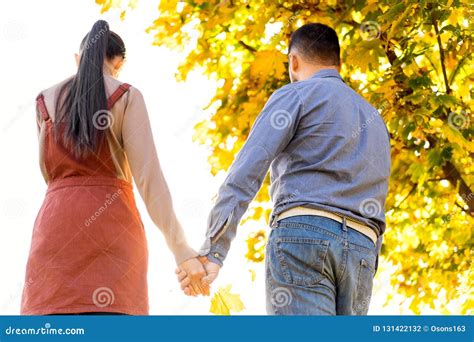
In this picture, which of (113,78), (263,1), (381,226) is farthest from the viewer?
(263,1)

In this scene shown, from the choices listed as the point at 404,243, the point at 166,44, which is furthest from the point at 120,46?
the point at 404,243

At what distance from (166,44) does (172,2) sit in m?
0.43

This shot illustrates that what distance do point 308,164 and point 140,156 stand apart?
2.23 feet

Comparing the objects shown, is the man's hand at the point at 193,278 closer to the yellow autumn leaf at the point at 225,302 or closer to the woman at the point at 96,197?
the woman at the point at 96,197

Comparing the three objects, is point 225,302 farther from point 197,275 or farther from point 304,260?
point 304,260

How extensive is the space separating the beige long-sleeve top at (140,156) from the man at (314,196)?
28 centimetres

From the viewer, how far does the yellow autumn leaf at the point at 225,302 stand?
13.0 feet

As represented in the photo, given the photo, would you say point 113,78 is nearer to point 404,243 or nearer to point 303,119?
point 303,119

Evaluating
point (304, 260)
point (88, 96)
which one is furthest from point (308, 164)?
point (88, 96)

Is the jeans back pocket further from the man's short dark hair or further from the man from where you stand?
the man's short dark hair

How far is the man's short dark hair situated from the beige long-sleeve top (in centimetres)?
63

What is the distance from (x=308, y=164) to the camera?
3.22 metres

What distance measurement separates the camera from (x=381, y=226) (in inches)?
132

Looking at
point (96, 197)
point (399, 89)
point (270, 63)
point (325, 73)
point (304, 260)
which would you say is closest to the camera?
point (304, 260)
